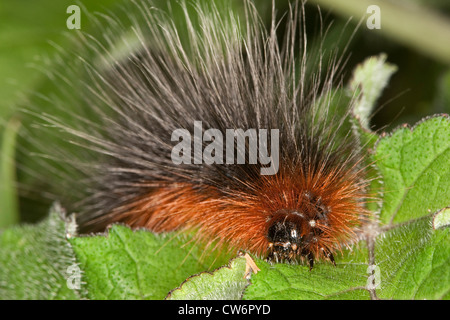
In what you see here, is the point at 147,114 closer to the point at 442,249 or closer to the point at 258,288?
the point at 258,288

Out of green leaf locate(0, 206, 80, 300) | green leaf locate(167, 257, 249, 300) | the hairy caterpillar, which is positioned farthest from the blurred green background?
green leaf locate(167, 257, 249, 300)

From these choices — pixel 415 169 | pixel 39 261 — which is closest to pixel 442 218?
pixel 415 169

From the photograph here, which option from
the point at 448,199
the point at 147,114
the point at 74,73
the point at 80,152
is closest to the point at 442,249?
the point at 448,199

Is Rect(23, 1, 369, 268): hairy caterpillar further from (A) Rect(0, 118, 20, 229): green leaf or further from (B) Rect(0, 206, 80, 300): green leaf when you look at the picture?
(A) Rect(0, 118, 20, 229): green leaf

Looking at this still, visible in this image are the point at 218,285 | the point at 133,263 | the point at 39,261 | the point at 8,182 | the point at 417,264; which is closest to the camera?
the point at 417,264

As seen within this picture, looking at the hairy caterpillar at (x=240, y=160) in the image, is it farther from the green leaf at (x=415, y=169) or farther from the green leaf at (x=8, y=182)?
the green leaf at (x=8, y=182)

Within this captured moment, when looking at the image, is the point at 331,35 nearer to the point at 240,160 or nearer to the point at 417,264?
the point at 240,160
